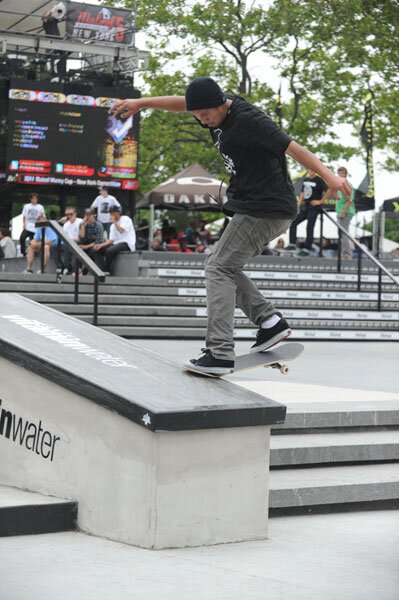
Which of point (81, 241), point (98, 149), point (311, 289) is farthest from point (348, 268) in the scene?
point (98, 149)

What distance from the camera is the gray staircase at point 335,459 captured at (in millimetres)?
5406

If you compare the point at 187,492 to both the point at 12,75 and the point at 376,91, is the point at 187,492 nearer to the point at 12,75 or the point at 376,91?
the point at 12,75

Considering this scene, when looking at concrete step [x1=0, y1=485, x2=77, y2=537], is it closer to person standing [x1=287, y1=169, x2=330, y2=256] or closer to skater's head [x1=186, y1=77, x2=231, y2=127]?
skater's head [x1=186, y1=77, x2=231, y2=127]

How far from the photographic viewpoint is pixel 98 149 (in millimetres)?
26422

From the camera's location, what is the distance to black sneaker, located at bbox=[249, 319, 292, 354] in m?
6.20

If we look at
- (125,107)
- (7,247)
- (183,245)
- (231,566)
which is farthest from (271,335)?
(183,245)

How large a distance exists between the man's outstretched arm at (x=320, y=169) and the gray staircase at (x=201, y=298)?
881 centimetres

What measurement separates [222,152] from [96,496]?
84.4 inches

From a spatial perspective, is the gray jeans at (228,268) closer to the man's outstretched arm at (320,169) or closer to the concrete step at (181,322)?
the man's outstretched arm at (320,169)

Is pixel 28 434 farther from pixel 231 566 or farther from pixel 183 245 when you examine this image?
pixel 183 245

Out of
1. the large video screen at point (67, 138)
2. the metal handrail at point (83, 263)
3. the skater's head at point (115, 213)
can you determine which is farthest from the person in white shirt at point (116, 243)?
the large video screen at point (67, 138)

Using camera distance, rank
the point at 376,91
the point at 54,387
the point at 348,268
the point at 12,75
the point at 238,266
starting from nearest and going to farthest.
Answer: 1. the point at 54,387
2. the point at 238,266
3. the point at 348,268
4. the point at 12,75
5. the point at 376,91

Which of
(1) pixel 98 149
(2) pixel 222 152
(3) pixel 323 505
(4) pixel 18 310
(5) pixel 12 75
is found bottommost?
(3) pixel 323 505

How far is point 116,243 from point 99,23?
11486 millimetres
